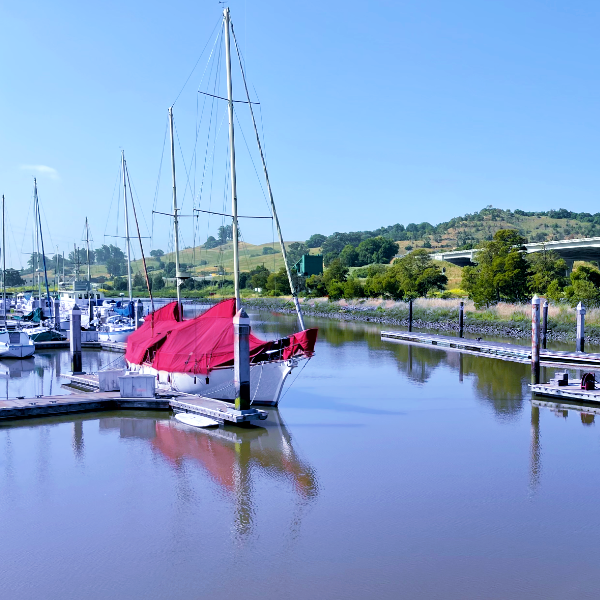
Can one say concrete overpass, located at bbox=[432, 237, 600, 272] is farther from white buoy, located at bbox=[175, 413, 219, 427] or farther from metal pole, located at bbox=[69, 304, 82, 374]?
white buoy, located at bbox=[175, 413, 219, 427]

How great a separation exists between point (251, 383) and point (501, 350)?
20225mm

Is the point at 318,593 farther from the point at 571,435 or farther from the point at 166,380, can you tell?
the point at 166,380

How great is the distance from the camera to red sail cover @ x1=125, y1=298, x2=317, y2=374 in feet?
73.2

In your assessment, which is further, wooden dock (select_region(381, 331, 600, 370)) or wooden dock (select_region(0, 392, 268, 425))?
wooden dock (select_region(381, 331, 600, 370))

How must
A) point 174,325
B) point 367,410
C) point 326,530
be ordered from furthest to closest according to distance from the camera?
1. point 174,325
2. point 367,410
3. point 326,530

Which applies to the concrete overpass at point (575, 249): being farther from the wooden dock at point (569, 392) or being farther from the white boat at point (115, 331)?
the wooden dock at point (569, 392)

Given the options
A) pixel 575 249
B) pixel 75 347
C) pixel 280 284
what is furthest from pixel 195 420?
pixel 280 284

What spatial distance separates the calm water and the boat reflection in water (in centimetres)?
7

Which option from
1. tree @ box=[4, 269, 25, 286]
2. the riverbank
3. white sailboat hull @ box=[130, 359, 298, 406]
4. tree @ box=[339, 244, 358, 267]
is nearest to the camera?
white sailboat hull @ box=[130, 359, 298, 406]

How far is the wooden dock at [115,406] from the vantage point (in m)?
20.8

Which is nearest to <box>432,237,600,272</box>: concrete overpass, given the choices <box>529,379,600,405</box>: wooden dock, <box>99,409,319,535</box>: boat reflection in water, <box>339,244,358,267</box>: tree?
<box>339,244,358,267</box>: tree

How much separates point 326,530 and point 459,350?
3117 cm

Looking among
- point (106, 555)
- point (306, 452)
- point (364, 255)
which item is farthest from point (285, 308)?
point (106, 555)

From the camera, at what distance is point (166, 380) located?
82.7 ft
